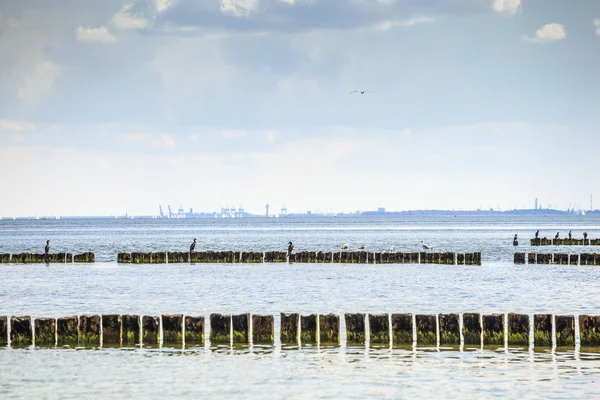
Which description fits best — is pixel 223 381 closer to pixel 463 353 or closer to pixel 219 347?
pixel 219 347

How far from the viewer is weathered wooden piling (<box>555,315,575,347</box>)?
2544 centimetres

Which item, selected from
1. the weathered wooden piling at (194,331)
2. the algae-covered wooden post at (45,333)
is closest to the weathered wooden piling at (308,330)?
the weathered wooden piling at (194,331)

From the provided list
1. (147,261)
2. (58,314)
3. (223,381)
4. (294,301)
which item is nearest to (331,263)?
(147,261)

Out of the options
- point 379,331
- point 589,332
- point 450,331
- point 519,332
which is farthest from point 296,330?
point 589,332

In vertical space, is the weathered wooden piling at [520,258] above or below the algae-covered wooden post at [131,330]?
below

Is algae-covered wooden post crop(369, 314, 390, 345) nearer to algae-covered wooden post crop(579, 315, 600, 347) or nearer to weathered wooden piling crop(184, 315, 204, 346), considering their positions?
weathered wooden piling crop(184, 315, 204, 346)

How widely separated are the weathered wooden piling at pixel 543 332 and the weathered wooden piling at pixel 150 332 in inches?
407

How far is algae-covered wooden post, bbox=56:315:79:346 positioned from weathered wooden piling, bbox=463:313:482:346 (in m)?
10.7

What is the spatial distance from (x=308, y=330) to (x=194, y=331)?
3188 millimetres

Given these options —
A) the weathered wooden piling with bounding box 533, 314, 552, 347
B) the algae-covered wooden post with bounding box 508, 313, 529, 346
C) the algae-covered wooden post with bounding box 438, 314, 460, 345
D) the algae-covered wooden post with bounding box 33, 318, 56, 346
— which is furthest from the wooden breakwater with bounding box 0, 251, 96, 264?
the weathered wooden piling with bounding box 533, 314, 552, 347

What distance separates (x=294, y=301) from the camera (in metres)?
40.7

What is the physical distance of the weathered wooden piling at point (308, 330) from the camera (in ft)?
86.4

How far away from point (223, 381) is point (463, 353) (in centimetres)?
663

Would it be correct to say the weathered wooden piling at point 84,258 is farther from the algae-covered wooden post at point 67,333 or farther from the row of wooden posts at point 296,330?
the algae-covered wooden post at point 67,333
